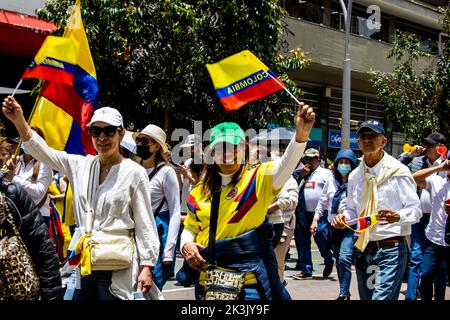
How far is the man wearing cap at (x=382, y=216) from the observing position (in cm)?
495

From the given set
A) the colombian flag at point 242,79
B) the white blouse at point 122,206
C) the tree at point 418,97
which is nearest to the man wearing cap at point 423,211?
the colombian flag at point 242,79

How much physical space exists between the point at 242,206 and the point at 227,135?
0.49m

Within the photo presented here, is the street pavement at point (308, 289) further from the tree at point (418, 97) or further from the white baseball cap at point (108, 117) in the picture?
the tree at point (418, 97)

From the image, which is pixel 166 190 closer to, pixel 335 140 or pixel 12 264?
pixel 12 264

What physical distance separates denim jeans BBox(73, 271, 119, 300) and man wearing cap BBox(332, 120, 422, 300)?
6.88ft

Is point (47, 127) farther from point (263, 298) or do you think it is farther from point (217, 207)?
point (263, 298)

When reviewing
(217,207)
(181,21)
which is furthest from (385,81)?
(217,207)

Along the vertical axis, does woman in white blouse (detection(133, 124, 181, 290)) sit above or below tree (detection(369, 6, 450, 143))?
below

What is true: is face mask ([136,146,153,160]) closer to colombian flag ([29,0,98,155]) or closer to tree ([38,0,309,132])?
colombian flag ([29,0,98,155])

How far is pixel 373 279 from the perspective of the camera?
5.13m

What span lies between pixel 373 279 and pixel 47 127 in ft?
10.4

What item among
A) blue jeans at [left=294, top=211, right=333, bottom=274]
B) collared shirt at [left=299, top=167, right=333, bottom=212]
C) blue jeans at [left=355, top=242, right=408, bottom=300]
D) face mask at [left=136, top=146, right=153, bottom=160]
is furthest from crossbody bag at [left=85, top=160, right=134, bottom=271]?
collared shirt at [left=299, top=167, right=333, bottom=212]

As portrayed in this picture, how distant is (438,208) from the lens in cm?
638

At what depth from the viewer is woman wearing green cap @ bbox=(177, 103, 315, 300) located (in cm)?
385
